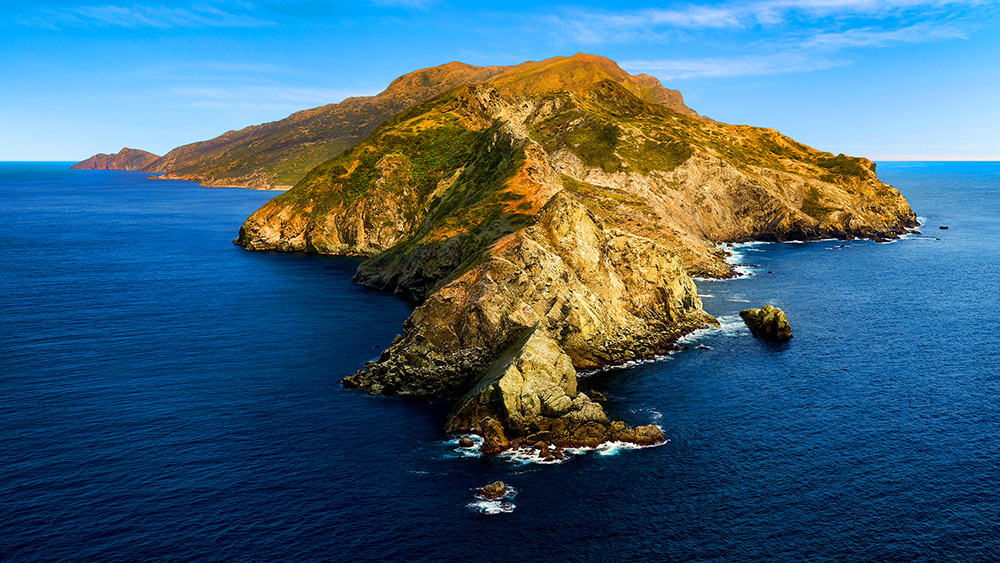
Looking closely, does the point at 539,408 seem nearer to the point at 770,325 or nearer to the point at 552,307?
the point at 552,307

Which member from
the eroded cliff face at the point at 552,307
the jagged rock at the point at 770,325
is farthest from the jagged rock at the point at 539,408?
the jagged rock at the point at 770,325

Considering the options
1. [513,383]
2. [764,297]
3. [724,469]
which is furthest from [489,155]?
[724,469]

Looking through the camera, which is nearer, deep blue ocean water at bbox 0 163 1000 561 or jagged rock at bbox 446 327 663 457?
deep blue ocean water at bbox 0 163 1000 561

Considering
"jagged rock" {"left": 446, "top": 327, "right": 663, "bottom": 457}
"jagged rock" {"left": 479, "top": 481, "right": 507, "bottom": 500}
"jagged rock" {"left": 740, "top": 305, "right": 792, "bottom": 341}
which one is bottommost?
"jagged rock" {"left": 479, "top": 481, "right": 507, "bottom": 500}

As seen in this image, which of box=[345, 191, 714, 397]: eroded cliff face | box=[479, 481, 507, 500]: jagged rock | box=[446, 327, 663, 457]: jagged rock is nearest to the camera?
box=[479, 481, 507, 500]: jagged rock

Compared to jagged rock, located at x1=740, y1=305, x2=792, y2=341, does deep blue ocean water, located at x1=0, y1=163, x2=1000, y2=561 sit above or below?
below

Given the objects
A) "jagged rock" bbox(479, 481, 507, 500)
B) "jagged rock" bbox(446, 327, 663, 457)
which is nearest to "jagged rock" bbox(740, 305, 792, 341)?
"jagged rock" bbox(446, 327, 663, 457)

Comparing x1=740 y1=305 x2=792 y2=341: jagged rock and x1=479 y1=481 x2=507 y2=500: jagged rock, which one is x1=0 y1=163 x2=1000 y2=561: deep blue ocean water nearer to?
x1=479 y1=481 x2=507 y2=500: jagged rock
